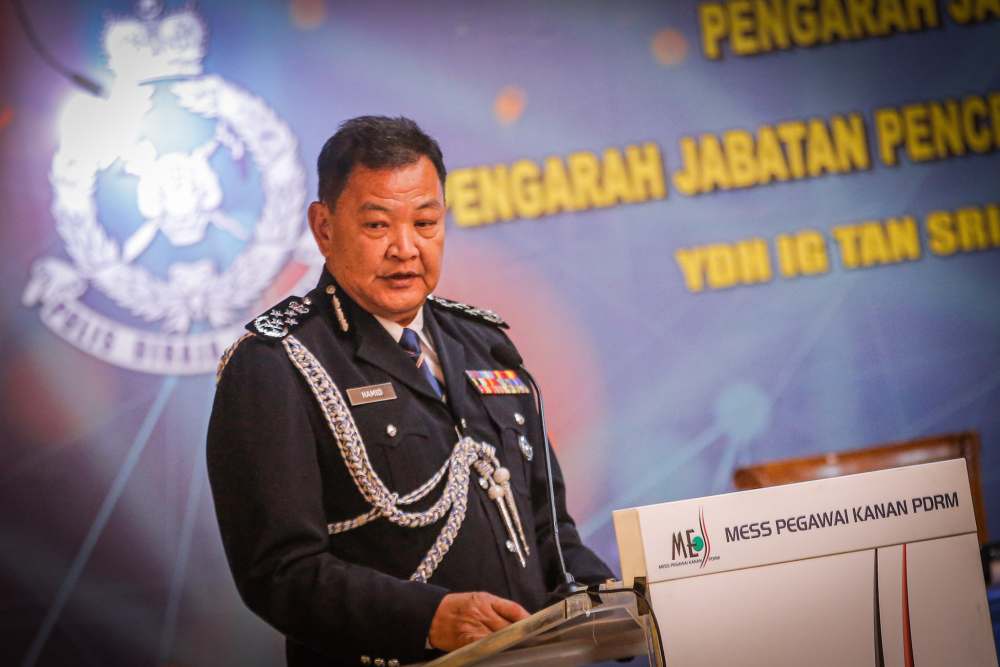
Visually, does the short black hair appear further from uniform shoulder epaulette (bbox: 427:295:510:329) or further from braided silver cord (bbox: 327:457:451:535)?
braided silver cord (bbox: 327:457:451:535)

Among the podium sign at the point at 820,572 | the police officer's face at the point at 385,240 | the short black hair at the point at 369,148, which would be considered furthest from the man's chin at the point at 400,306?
the podium sign at the point at 820,572

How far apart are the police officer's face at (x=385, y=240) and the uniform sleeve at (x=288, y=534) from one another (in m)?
0.27

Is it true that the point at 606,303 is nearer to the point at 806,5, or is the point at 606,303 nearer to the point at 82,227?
the point at 806,5

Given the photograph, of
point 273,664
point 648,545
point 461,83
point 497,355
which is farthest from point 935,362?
point 648,545

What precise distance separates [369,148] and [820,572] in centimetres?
133

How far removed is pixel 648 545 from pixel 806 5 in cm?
318

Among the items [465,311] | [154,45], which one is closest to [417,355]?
[465,311]

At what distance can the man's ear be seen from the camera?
246 centimetres

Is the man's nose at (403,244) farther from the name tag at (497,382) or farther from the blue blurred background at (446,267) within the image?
the blue blurred background at (446,267)

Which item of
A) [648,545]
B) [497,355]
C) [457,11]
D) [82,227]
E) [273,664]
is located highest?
[457,11]

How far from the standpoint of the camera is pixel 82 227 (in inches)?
147

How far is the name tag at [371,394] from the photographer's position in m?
2.25

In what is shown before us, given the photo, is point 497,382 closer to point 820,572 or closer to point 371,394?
point 371,394

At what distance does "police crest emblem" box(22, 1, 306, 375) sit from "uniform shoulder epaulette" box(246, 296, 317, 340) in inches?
56.5
